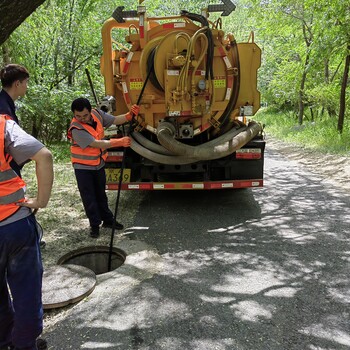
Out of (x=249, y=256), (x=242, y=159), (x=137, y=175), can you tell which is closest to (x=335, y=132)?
(x=242, y=159)

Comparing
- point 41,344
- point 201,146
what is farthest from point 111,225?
point 41,344

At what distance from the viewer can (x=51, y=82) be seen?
11.3m

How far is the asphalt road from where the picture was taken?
248cm

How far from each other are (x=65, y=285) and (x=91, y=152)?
5.72 feet

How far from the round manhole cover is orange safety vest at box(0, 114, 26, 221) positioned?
1218 mm

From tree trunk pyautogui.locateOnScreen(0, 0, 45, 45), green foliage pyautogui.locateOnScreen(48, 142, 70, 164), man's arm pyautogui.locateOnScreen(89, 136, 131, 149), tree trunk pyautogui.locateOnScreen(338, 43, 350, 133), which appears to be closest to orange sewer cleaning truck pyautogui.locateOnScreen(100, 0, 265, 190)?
man's arm pyautogui.locateOnScreen(89, 136, 131, 149)

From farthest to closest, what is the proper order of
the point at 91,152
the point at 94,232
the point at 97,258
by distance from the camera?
the point at 94,232 < the point at 91,152 < the point at 97,258

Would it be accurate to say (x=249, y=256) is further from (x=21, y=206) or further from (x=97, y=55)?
(x=97, y=55)

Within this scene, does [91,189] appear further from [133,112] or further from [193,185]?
[193,185]

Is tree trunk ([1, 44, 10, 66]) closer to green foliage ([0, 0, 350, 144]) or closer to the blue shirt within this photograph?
green foliage ([0, 0, 350, 144])

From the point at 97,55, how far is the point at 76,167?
9.31 m

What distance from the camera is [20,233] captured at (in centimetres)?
207

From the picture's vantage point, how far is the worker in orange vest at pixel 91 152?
411cm

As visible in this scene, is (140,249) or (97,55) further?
(97,55)
